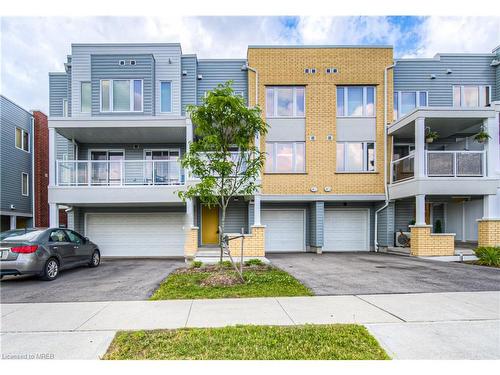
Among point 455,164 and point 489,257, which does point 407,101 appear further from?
point 489,257

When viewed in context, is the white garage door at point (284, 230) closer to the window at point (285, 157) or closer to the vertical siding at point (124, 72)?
the window at point (285, 157)

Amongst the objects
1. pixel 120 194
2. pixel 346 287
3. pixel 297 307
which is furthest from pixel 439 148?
pixel 120 194

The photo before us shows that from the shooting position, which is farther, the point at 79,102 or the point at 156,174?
the point at 79,102

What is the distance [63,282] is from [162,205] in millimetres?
6141

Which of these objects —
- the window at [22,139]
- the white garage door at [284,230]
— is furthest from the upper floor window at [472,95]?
the window at [22,139]

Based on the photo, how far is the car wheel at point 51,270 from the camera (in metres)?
7.86

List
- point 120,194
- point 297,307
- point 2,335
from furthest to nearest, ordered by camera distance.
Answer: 1. point 120,194
2. point 297,307
3. point 2,335

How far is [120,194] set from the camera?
469 inches

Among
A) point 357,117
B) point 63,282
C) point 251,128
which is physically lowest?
point 63,282

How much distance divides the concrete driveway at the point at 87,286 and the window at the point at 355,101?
1085 cm

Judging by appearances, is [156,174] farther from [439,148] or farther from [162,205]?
[439,148]

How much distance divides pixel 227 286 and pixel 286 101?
33.5 ft

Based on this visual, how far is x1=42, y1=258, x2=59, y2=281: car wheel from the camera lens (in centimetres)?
786

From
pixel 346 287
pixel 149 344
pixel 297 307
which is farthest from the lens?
pixel 346 287
